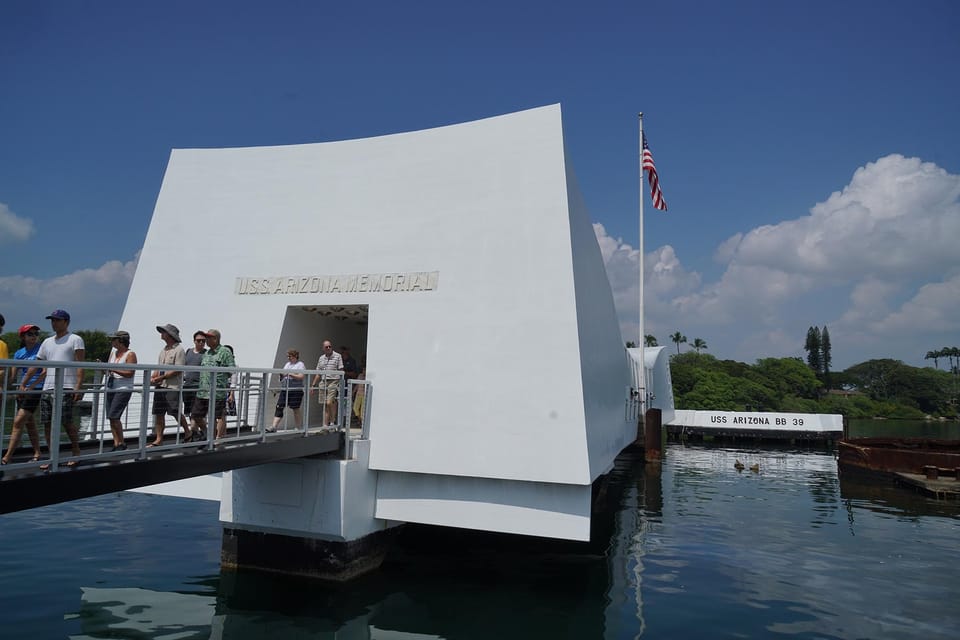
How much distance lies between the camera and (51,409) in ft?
20.8

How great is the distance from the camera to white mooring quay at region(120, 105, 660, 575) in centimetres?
1016

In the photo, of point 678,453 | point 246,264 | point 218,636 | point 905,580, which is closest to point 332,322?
point 246,264

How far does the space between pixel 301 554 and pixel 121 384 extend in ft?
15.3

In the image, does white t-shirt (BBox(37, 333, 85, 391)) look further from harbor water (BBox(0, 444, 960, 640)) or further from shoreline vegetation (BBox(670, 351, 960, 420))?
shoreline vegetation (BBox(670, 351, 960, 420))

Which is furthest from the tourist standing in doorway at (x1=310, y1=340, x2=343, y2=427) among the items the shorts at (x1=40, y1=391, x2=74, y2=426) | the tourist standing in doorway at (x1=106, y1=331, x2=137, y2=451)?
the shorts at (x1=40, y1=391, x2=74, y2=426)

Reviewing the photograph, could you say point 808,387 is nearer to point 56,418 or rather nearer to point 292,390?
point 292,390

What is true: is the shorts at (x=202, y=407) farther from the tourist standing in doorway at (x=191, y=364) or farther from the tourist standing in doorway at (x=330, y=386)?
the tourist standing in doorway at (x=330, y=386)

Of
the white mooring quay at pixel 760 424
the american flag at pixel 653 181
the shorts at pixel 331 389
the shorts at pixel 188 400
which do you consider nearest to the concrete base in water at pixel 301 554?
the shorts at pixel 331 389

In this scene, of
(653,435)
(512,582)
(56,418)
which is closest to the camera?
(56,418)

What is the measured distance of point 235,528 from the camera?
428 inches

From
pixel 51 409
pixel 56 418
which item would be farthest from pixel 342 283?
pixel 56 418

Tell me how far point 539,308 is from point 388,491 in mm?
4354

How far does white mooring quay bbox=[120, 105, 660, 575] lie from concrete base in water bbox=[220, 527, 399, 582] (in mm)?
39

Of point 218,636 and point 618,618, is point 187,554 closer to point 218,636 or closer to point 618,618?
point 218,636
